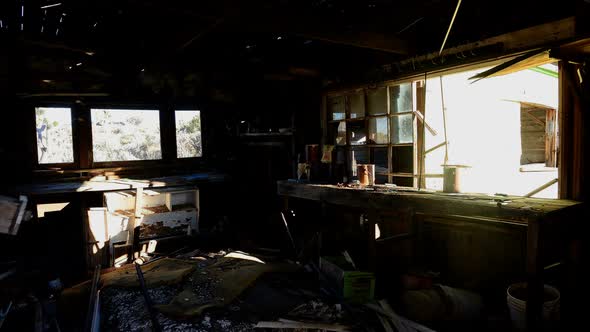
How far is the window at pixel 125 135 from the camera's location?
315 inches

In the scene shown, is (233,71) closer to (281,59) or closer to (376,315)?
(281,59)

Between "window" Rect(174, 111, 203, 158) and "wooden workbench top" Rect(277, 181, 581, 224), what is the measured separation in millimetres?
4664

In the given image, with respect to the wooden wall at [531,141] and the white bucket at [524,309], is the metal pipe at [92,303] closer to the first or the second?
the white bucket at [524,309]

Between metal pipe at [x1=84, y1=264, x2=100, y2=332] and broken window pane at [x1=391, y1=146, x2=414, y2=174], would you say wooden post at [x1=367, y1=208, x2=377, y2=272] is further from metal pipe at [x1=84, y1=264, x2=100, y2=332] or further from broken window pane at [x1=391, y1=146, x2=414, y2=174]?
metal pipe at [x1=84, y1=264, x2=100, y2=332]

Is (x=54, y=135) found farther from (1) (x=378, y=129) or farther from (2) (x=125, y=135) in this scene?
(1) (x=378, y=129)

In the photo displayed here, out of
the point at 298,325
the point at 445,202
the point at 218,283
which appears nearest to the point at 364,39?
the point at 445,202

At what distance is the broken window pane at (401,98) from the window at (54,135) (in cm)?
681

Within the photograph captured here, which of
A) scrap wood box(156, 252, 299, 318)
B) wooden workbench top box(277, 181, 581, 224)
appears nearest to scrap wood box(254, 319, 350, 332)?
scrap wood box(156, 252, 299, 318)

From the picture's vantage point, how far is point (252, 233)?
27.2 ft

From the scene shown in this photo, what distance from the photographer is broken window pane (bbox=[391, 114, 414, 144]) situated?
501 centimetres

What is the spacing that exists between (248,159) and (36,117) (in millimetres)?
4558

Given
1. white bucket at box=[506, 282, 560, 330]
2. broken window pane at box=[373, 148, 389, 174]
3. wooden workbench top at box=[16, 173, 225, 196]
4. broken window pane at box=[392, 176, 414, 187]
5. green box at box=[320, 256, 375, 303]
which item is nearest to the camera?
white bucket at box=[506, 282, 560, 330]

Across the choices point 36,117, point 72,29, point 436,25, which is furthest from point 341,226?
point 36,117

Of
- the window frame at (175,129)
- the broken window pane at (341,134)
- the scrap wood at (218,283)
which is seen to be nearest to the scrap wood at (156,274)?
the scrap wood at (218,283)
